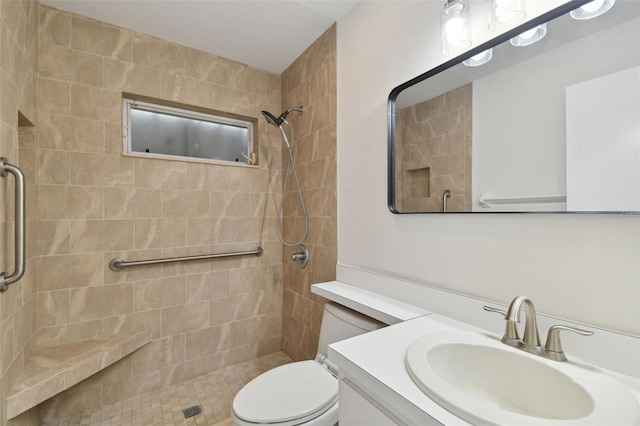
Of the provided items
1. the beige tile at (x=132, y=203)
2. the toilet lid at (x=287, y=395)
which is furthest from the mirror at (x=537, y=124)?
the beige tile at (x=132, y=203)

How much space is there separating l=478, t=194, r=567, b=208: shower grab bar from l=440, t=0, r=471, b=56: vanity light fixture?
59 cm

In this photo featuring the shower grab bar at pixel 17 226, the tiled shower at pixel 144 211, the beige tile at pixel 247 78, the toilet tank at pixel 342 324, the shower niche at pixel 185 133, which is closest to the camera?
the shower grab bar at pixel 17 226

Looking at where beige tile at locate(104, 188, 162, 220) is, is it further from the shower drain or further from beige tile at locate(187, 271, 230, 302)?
the shower drain

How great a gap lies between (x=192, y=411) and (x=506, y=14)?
8.20 feet

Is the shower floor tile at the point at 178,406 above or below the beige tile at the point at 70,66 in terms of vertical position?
below

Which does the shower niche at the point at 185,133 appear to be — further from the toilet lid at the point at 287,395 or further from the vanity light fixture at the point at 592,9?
the vanity light fixture at the point at 592,9

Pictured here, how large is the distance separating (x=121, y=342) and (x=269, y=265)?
1.10 metres

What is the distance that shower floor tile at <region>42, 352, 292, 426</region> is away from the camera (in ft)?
5.49

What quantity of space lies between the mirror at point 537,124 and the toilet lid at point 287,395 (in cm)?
91

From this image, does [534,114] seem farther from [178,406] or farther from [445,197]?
[178,406]

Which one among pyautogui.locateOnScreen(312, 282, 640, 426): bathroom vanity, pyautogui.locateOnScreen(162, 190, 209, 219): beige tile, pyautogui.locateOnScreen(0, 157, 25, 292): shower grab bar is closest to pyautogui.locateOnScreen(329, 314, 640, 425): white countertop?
pyautogui.locateOnScreen(312, 282, 640, 426): bathroom vanity

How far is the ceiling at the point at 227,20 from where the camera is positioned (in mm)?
1688

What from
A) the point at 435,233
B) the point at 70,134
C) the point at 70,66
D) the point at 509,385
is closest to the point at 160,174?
the point at 70,134

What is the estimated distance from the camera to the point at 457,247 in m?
1.16
